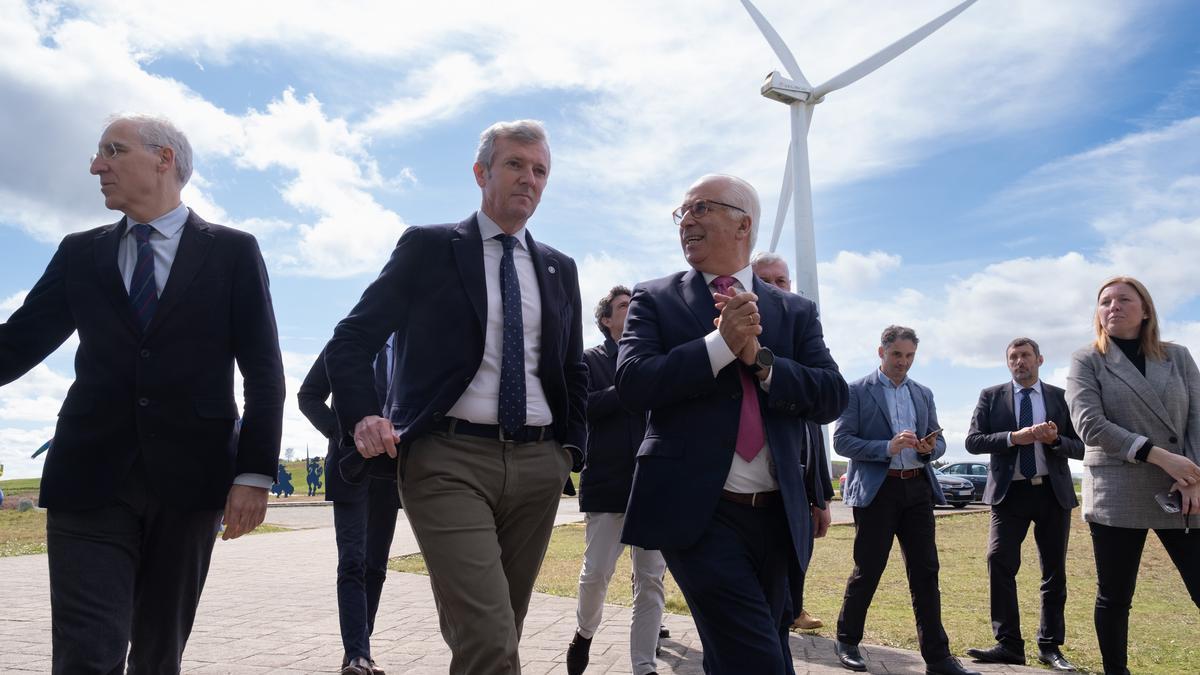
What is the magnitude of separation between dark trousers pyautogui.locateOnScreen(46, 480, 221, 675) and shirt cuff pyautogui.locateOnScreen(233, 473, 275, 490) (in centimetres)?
15

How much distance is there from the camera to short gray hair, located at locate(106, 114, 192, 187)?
11.0 ft

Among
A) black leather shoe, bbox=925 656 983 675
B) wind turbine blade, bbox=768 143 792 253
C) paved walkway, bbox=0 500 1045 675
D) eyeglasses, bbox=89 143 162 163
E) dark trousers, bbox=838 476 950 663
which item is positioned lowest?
black leather shoe, bbox=925 656 983 675

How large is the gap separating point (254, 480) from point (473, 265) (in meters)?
1.07

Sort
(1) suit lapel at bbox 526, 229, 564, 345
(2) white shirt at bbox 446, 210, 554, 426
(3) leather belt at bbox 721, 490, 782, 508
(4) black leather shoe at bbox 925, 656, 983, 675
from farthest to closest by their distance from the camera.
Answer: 1. (4) black leather shoe at bbox 925, 656, 983, 675
2. (1) suit lapel at bbox 526, 229, 564, 345
3. (2) white shirt at bbox 446, 210, 554, 426
4. (3) leather belt at bbox 721, 490, 782, 508

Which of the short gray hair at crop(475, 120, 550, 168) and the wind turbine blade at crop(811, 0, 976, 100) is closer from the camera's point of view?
the short gray hair at crop(475, 120, 550, 168)

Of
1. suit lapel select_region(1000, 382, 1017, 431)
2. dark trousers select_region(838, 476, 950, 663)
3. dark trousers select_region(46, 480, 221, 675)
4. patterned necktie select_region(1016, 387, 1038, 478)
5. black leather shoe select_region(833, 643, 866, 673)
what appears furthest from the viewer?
suit lapel select_region(1000, 382, 1017, 431)

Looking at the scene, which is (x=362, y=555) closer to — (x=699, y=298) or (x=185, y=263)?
(x=185, y=263)

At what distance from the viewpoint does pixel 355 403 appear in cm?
338

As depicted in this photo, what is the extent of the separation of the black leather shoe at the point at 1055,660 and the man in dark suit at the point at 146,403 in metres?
5.31

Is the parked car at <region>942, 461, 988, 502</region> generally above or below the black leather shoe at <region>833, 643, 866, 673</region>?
above

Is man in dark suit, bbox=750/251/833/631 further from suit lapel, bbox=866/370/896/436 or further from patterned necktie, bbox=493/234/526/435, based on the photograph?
suit lapel, bbox=866/370/896/436

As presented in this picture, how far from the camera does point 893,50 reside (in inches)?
1002

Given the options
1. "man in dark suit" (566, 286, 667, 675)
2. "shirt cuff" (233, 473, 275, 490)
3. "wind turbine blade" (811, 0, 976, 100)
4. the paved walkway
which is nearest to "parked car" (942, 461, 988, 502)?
"wind turbine blade" (811, 0, 976, 100)

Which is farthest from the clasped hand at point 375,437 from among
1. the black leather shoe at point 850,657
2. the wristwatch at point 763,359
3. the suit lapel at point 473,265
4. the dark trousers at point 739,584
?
the black leather shoe at point 850,657
